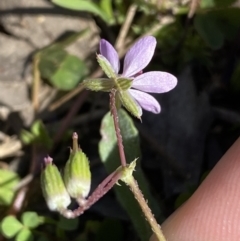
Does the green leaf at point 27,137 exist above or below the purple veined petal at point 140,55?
below

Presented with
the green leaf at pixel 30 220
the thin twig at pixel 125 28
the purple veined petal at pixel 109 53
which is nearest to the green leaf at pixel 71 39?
the thin twig at pixel 125 28

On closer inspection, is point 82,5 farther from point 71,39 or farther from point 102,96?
point 102,96

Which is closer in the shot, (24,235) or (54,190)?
(54,190)

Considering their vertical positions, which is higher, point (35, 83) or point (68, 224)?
point (35, 83)

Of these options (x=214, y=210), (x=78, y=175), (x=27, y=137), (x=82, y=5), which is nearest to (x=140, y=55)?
(x=78, y=175)

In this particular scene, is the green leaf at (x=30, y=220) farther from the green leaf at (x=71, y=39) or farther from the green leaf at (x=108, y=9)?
the green leaf at (x=108, y=9)

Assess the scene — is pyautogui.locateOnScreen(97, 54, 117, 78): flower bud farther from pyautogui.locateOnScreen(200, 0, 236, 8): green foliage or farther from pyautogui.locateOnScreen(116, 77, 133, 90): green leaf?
pyautogui.locateOnScreen(200, 0, 236, 8): green foliage

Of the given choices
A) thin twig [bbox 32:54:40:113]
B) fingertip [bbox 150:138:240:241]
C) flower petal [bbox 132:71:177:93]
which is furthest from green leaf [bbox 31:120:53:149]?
flower petal [bbox 132:71:177:93]
